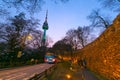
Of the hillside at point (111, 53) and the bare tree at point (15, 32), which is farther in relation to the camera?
the bare tree at point (15, 32)

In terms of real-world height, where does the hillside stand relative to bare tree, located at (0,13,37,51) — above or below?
below

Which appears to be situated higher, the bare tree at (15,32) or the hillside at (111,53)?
the bare tree at (15,32)

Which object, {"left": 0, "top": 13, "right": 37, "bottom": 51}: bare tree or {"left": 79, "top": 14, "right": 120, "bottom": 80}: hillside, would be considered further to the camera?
{"left": 0, "top": 13, "right": 37, "bottom": 51}: bare tree

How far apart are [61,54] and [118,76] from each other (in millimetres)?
110467

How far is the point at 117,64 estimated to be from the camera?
14289mm

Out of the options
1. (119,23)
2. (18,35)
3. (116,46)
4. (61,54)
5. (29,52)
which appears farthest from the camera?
(61,54)

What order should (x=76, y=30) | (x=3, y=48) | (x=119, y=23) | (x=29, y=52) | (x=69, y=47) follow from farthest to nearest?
(x=69, y=47), (x=76, y=30), (x=29, y=52), (x=3, y=48), (x=119, y=23)

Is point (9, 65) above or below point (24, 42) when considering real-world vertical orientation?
below

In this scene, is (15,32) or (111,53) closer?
(111,53)

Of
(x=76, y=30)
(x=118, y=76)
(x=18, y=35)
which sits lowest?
(x=118, y=76)

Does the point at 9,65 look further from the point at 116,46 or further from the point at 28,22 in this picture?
the point at 116,46

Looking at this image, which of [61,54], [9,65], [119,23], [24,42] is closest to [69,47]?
[61,54]

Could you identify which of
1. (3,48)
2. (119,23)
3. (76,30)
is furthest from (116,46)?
(76,30)

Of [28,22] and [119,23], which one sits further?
[28,22]
